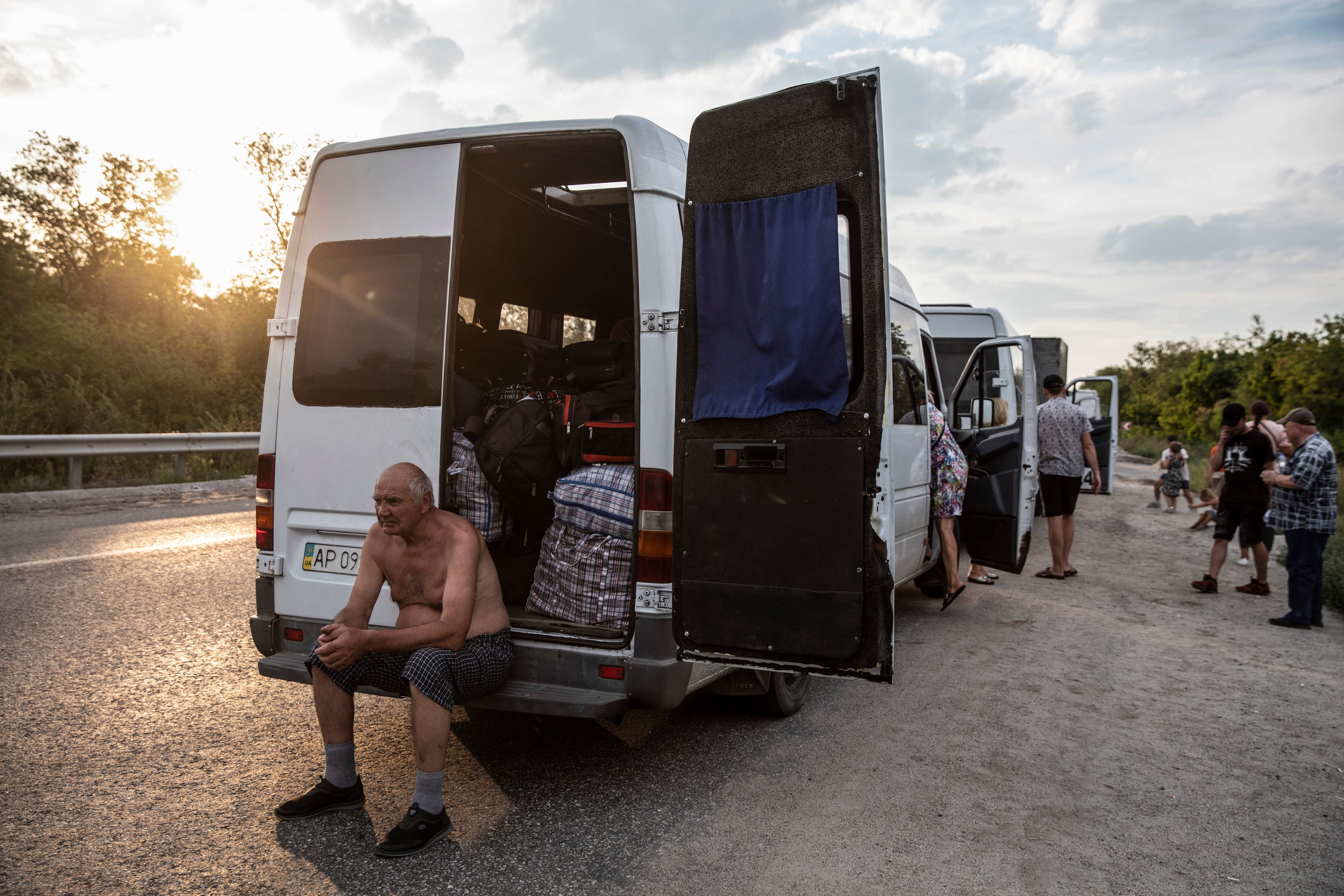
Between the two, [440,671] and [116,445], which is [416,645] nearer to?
[440,671]

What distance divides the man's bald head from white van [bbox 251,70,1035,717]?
20 cm

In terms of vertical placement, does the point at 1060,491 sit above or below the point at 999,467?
below

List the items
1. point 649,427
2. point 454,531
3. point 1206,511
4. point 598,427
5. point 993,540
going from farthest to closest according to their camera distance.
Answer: point 1206,511 < point 993,540 < point 598,427 < point 454,531 < point 649,427

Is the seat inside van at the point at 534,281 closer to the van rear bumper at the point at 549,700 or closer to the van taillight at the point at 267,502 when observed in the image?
the van rear bumper at the point at 549,700

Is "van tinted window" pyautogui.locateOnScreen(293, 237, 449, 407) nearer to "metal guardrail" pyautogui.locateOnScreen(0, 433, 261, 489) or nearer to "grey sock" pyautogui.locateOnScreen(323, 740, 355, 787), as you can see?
"grey sock" pyautogui.locateOnScreen(323, 740, 355, 787)

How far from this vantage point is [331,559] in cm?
380

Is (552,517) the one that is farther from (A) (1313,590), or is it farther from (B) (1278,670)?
(A) (1313,590)

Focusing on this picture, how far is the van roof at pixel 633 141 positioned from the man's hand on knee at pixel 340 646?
196 centimetres

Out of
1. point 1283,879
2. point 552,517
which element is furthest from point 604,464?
point 1283,879

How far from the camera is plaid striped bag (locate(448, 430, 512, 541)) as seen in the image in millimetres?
3922

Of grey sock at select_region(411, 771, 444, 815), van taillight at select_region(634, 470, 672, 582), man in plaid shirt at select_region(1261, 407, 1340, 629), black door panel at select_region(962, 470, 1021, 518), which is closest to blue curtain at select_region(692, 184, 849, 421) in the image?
van taillight at select_region(634, 470, 672, 582)

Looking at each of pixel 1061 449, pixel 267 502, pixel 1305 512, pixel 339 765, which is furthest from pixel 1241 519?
pixel 267 502

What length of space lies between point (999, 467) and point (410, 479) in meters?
4.89

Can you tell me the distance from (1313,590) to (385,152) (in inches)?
297
